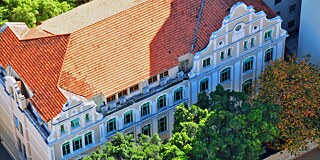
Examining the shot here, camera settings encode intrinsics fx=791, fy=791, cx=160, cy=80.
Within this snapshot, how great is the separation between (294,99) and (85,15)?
83.0ft

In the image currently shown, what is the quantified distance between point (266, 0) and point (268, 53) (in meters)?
8.59

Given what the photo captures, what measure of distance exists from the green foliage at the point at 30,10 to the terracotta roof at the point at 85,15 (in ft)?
21.6

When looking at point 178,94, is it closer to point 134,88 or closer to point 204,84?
point 204,84

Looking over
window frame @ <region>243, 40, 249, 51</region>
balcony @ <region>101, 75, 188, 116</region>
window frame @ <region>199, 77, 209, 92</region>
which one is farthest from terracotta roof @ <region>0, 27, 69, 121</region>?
window frame @ <region>243, 40, 249, 51</region>

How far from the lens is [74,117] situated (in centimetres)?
8125

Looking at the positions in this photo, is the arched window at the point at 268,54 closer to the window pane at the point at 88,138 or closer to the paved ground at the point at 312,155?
the paved ground at the point at 312,155

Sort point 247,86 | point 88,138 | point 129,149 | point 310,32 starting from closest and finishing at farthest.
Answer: point 129,149 < point 88,138 < point 247,86 < point 310,32

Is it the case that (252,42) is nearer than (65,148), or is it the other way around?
(65,148)

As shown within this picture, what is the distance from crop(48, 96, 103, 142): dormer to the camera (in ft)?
263

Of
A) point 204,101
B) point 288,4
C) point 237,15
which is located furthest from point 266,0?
point 204,101

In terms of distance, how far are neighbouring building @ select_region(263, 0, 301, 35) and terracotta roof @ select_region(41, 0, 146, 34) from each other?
1971cm

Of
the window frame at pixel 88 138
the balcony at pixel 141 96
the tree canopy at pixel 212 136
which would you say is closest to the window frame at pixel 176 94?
the balcony at pixel 141 96

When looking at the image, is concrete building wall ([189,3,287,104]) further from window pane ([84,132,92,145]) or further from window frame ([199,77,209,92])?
window pane ([84,132,92,145])

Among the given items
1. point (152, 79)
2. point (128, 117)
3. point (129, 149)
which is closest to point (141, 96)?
point (152, 79)
